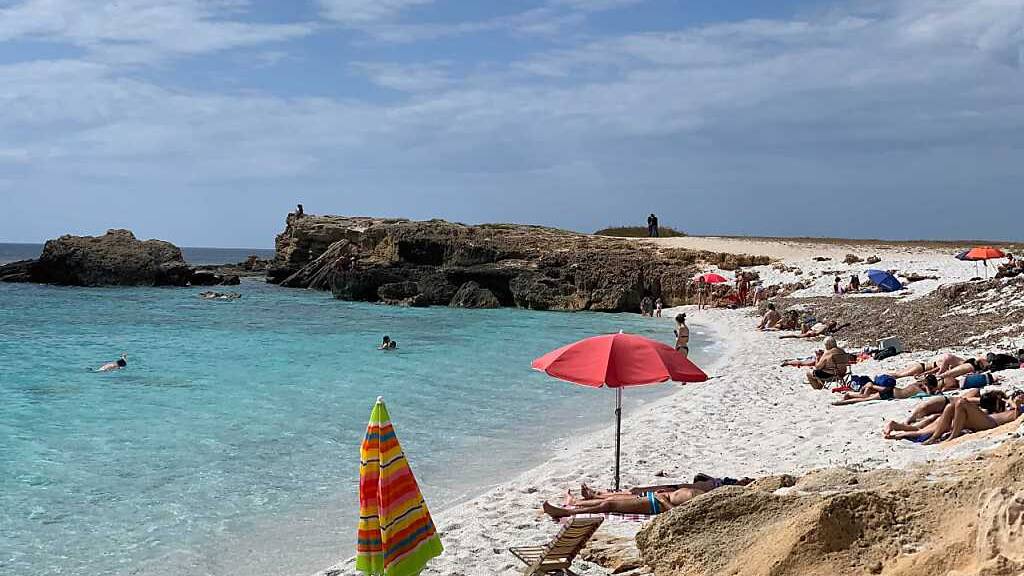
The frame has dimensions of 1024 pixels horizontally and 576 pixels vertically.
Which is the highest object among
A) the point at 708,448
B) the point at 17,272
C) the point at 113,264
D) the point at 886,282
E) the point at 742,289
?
the point at 113,264

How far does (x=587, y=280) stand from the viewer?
37.7 m

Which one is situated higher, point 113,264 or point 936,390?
point 113,264

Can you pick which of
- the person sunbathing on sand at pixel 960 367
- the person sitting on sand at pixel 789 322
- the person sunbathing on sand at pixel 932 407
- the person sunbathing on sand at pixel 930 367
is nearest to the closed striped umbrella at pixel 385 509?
the person sunbathing on sand at pixel 932 407

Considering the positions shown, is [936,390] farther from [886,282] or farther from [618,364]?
[886,282]

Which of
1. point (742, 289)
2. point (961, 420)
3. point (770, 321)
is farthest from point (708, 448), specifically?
point (742, 289)

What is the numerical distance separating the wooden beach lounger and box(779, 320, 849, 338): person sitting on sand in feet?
53.1

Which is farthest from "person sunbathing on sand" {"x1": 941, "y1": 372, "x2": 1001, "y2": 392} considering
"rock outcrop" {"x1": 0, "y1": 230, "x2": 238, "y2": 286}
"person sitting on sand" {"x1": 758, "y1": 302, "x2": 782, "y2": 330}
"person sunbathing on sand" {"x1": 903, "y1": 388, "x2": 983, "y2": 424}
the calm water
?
"rock outcrop" {"x1": 0, "y1": 230, "x2": 238, "y2": 286}

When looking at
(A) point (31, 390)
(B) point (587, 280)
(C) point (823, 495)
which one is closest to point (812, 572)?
(C) point (823, 495)

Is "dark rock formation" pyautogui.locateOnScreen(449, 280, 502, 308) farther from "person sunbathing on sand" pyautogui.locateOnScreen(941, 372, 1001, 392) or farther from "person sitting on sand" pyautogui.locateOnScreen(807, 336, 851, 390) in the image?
"person sunbathing on sand" pyautogui.locateOnScreen(941, 372, 1001, 392)

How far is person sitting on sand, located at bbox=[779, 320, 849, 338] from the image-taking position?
20625 millimetres

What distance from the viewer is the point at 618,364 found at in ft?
24.9

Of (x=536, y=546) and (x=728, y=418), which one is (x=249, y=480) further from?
(x=728, y=418)

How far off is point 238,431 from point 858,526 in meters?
10.2

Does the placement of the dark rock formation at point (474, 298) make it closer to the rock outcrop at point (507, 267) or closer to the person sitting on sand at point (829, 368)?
the rock outcrop at point (507, 267)
